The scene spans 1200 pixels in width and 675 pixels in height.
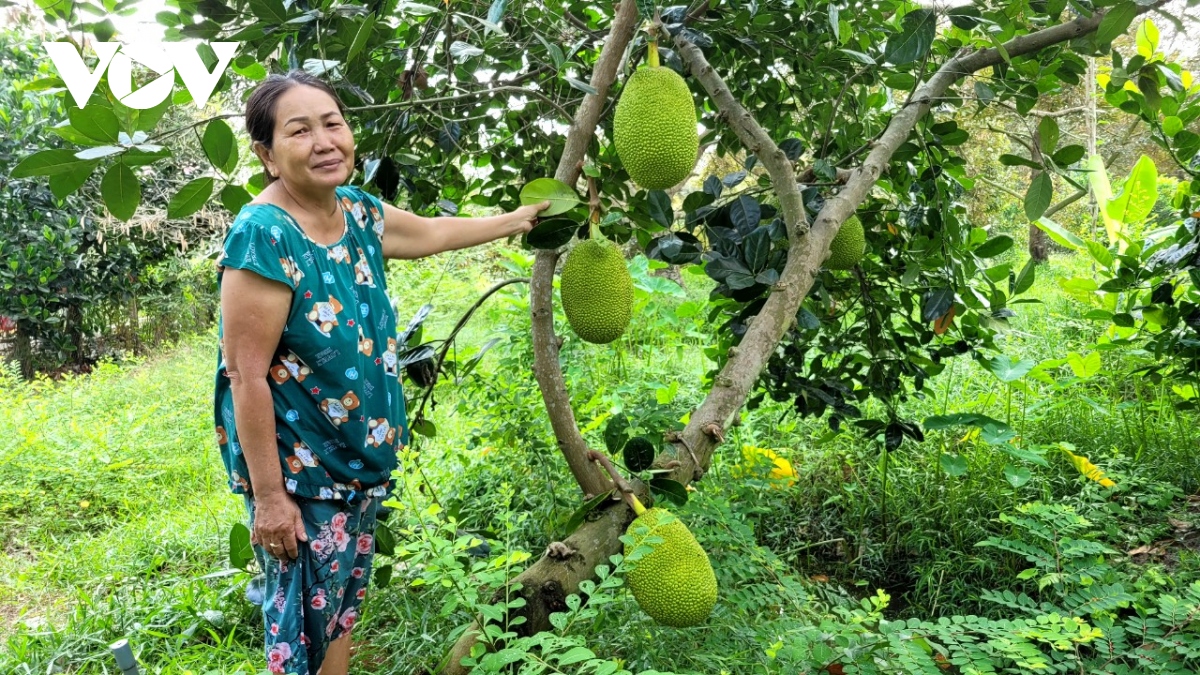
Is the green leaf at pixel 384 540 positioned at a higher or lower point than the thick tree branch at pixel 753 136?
lower

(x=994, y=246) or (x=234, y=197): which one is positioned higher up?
(x=234, y=197)

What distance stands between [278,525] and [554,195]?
25.9 inches

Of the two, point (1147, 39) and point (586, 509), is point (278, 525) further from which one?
point (1147, 39)

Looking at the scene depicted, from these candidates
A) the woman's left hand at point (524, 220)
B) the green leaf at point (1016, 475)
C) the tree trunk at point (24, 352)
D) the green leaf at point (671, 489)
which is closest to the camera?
the green leaf at point (671, 489)

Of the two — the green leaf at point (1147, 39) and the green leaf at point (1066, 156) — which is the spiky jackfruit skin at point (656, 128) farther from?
the green leaf at point (1147, 39)

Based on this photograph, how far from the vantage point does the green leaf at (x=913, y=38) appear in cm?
134

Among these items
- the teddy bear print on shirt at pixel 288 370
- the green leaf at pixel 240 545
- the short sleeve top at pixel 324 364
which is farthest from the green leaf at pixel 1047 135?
the green leaf at pixel 240 545

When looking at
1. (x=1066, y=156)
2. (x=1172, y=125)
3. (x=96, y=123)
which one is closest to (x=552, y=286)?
(x=96, y=123)

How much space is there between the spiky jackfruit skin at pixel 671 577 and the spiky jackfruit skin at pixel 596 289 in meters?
0.30

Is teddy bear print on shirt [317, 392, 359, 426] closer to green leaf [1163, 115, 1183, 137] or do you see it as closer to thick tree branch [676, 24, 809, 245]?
thick tree branch [676, 24, 809, 245]

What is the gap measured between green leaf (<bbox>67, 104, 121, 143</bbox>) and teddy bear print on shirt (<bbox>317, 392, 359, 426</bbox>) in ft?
1.77

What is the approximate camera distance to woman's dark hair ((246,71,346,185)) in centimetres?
126

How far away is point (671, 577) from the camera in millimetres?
1229

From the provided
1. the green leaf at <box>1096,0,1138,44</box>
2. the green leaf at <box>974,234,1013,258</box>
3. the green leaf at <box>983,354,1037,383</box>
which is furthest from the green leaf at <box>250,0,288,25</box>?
the green leaf at <box>983,354,1037,383</box>
